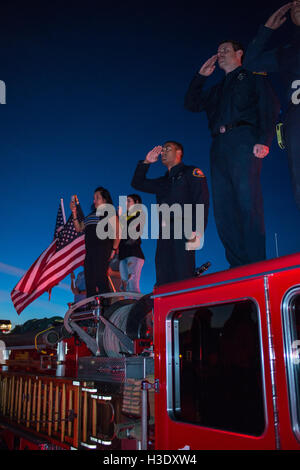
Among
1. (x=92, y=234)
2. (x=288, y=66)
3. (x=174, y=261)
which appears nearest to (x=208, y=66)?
(x=288, y=66)

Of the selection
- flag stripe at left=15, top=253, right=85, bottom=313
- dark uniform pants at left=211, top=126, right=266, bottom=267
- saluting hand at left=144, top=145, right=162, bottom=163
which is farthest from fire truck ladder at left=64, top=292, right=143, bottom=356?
flag stripe at left=15, top=253, right=85, bottom=313

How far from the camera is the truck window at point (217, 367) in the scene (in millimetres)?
2400

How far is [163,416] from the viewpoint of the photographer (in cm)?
257

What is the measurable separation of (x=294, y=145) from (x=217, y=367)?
243 cm

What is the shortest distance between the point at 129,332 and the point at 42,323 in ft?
7.45

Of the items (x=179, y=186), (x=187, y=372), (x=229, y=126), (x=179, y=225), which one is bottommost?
(x=187, y=372)

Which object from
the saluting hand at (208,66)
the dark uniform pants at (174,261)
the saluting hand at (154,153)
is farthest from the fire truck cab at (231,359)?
the saluting hand at (208,66)

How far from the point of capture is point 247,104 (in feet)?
14.3

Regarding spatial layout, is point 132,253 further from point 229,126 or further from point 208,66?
point 208,66

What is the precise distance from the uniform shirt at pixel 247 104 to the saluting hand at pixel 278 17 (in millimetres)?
520

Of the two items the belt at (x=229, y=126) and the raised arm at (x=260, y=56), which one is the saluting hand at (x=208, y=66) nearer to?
the raised arm at (x=260, y=56)

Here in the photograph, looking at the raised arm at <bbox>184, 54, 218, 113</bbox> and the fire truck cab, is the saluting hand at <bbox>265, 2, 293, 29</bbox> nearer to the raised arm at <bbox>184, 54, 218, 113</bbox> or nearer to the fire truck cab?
the raised arm at <bbox>184, 54, 218, 113</bbox>

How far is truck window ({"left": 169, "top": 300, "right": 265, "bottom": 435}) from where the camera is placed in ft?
7.88

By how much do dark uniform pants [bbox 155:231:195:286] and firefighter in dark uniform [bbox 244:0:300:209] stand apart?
1411mm
